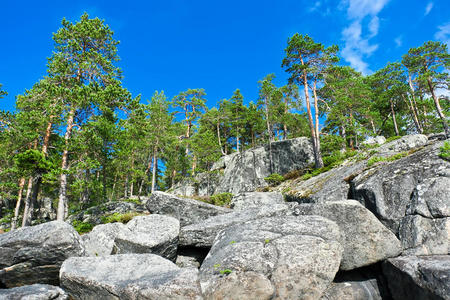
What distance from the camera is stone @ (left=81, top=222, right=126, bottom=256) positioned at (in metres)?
9.24

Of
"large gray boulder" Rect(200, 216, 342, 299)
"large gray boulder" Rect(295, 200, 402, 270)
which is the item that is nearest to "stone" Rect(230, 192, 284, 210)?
"large gray boulder" Rect(295, 200, 402, 270)

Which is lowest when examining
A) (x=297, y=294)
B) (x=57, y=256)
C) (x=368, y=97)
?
(x=297, y=294)

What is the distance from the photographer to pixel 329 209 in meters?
7.98

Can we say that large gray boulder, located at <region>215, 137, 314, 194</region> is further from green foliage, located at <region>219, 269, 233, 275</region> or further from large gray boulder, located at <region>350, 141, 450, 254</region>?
green foliage, located at <region>219, 269, 233, 275</region>

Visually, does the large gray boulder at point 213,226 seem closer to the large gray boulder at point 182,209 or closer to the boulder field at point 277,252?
the boulder field at point 277,252

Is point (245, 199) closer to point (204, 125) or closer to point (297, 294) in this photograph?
point (297, 294)

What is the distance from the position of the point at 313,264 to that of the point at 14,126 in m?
22.6

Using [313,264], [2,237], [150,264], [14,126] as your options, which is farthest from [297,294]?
[14,126]

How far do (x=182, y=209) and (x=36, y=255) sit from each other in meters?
6.65

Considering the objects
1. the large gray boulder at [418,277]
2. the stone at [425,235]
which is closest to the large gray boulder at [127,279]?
the large gray boulder at [418,277]

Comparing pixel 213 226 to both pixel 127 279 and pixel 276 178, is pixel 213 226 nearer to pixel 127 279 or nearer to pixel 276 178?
pixel 127 279

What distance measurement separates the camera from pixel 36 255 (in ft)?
24.3

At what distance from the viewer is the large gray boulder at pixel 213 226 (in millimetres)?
9305

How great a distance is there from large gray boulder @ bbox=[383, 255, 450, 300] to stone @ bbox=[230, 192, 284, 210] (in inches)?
362
